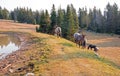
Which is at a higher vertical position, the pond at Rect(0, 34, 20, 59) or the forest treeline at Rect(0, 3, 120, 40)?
the forest treeline at Rect(0, 3, 120, 40)

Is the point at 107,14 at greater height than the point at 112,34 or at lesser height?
greater

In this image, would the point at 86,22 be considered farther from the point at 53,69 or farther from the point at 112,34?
the point at 53,69

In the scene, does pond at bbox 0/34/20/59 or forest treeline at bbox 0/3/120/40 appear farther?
forest treeline at bbox 0/3/120/40

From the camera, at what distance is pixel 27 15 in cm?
16750

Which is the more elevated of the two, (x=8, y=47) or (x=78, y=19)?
(x=78, y=19)

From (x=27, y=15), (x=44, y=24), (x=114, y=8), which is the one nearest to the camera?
(x=44, y=24)

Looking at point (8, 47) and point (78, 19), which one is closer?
point (8, 47)

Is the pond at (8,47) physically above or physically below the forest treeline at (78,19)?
below

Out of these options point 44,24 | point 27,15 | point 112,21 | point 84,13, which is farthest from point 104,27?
point 44,24

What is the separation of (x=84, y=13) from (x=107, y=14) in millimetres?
17403

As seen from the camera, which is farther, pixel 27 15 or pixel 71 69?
pixel 27 15

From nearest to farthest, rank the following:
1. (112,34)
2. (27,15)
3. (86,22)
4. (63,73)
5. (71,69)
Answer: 1. (63,73)
2. (71,69)
3. (112,34)
4. (86,22)
5. (27,15)

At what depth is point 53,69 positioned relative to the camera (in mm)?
21672

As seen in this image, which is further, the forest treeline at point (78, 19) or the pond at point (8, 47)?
the forest treeline at point (78, 19)
